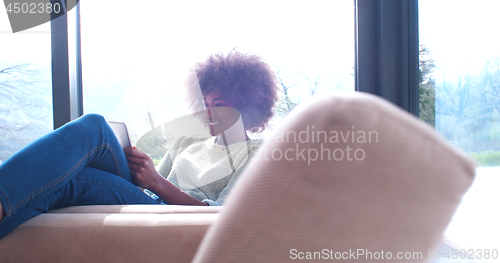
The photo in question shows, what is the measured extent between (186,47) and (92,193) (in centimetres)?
103

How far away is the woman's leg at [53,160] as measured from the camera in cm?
71

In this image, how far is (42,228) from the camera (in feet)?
2.31

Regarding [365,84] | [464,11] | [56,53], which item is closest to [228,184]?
[365,84]

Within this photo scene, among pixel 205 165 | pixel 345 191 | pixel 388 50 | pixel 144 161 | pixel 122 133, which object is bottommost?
pixel 205 165

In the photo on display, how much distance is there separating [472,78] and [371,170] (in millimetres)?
1048

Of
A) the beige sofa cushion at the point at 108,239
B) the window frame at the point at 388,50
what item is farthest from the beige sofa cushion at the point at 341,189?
the window frame at the point at 388,50

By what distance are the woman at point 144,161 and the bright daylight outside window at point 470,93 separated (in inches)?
30.0

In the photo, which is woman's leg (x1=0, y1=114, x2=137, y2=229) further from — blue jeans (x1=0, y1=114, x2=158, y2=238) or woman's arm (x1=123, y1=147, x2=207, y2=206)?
woman's arm (x1=123, y1=147, x2=207, y2=206)

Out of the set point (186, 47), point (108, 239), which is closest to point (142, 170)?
point (108, 239)

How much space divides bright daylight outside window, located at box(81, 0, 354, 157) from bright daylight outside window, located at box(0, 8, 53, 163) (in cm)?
21

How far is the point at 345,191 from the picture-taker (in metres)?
0.28

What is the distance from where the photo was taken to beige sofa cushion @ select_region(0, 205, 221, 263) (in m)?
0.66

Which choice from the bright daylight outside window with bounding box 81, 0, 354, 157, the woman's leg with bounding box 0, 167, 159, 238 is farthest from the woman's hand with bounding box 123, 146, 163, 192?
the bright daylight outside window with bounding box 81, 0, 354, 157

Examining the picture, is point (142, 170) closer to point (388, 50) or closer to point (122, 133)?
point (122, 133)
